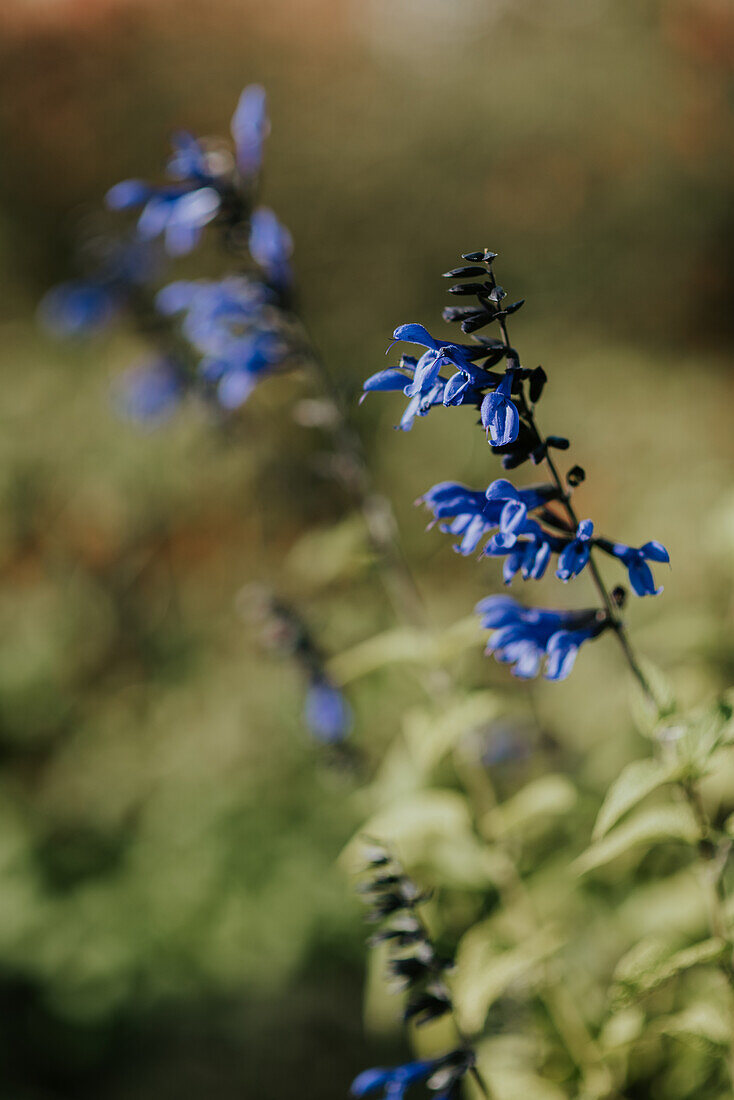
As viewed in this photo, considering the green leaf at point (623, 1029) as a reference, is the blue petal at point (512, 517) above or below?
above

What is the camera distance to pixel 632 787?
1166mm

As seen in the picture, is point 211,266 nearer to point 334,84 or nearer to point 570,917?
point 334,84

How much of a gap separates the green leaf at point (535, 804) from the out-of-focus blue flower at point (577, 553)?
2.29ft

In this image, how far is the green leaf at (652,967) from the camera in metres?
1.19

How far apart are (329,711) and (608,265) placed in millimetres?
5793

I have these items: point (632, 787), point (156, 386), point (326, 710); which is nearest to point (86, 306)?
point (156, 386)

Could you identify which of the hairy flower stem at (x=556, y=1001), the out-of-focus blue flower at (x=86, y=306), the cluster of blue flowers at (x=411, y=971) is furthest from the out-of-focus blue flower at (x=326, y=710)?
the out-of-focus blue flower at (x=86, y=306)

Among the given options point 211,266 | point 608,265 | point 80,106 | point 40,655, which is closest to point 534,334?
point 608,265

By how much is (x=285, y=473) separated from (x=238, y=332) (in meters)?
3.03

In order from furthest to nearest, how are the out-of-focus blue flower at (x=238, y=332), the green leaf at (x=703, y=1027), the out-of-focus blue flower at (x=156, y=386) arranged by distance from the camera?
the out-of-focus blue flower at (x=156, y=386) < the out-of-focus blue flower at (x=238, y=332) < the green leaf at (x=703, y=1027)

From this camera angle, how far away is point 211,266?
682 centimetres

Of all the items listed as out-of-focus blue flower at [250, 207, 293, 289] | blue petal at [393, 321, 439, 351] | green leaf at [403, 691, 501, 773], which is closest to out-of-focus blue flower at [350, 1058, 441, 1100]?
green leaf at [403, 691, 501, 773]

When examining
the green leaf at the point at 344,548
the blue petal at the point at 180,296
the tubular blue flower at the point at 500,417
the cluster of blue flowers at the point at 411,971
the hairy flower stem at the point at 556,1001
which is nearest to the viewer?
the tubular blue flower at the point at 500,417

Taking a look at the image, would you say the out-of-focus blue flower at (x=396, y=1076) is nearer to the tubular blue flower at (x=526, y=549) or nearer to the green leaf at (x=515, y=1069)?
the green leaf at (x=515, y=1069)
